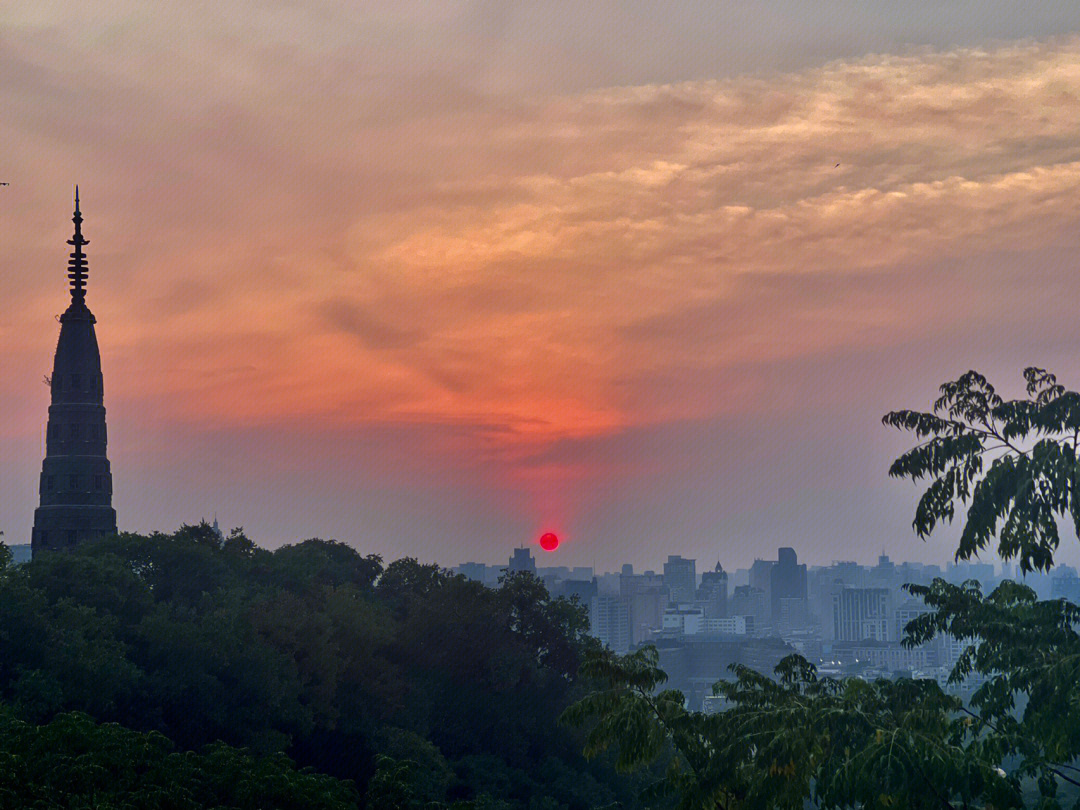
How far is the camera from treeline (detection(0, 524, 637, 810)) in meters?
28.4

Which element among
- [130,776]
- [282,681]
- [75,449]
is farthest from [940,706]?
[75,449]

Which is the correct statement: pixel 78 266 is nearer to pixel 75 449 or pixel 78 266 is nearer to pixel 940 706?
pixel 75 449

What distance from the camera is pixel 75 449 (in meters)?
→ 84.1

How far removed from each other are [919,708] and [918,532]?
246cm

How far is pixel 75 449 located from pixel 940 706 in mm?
73360

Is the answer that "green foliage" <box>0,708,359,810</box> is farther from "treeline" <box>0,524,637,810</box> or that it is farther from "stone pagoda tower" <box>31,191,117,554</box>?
"stone pagoda tower" <box>31,191,117,554</box>

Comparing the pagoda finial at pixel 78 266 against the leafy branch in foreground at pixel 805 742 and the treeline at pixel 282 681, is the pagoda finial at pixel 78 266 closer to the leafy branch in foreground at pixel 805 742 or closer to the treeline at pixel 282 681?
the treeline at pixel 282 681

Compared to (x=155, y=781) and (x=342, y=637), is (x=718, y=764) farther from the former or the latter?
(x=342, y=637)

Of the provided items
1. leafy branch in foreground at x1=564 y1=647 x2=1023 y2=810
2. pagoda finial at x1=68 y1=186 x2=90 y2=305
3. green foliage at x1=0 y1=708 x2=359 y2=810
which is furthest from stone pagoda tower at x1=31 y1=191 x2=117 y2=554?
leafy branch in foreground at x1=564 y1=647 x2=1023 y2=810

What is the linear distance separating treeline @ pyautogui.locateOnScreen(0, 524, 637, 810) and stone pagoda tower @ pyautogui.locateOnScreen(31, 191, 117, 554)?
36.5 ft

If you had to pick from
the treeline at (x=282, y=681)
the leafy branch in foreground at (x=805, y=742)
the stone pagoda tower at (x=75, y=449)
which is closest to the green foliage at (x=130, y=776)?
the treeline at (x=282, y=681)

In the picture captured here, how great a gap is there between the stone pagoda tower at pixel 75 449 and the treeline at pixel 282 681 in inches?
438

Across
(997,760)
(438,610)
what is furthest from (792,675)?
(438,610)

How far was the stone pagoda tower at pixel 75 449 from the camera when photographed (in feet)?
275
